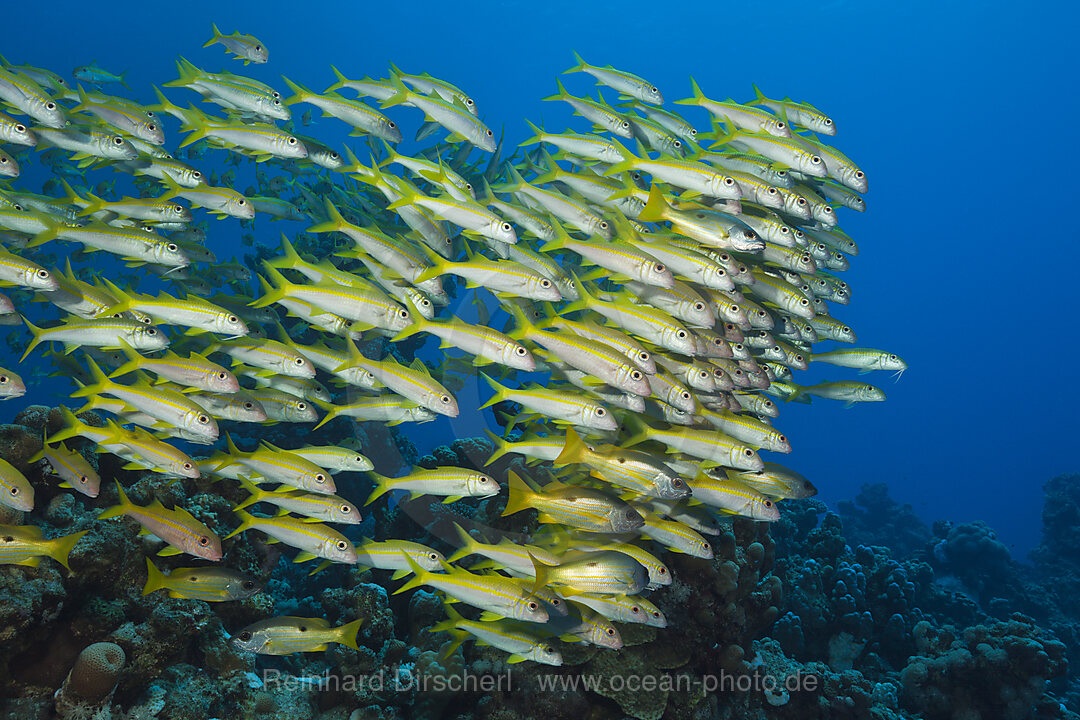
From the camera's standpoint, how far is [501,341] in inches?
155

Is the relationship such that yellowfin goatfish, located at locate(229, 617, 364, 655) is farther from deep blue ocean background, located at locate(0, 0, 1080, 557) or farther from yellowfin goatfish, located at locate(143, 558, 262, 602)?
deep blue ocean background, located at locate(0, 0, 1080, 557)

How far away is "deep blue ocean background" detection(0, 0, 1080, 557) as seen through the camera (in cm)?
A: 6694

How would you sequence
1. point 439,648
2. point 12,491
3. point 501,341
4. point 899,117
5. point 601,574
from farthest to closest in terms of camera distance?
point 899,117 < point 439,648 < point 501,341 < point 601,574 < point 12,491

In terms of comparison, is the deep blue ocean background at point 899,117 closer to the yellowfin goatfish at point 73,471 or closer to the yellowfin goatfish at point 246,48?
the yellowfin goatfish at point 246,48

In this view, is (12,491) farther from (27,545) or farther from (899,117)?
(899,117)

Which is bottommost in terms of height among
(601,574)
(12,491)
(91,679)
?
(91,679)

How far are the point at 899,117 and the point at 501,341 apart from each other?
106 m

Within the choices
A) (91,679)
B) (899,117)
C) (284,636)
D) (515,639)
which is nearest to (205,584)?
(284,636)

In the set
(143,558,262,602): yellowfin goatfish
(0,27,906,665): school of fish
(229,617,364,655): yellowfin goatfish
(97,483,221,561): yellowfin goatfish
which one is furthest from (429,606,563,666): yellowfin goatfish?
(97,483,221,561): yellowfin goatfish

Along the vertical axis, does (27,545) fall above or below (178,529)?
below

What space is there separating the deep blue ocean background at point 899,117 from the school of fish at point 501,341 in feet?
166

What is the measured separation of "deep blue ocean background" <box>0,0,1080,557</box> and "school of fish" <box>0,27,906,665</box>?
50501 mm

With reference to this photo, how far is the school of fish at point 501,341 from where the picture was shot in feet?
12.8

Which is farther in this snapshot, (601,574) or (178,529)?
(178,529)
